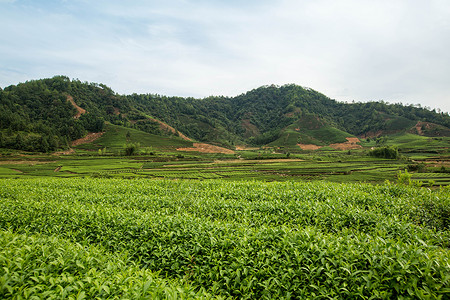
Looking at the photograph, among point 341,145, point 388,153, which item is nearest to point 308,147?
point 341,145

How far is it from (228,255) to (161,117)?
526 ft

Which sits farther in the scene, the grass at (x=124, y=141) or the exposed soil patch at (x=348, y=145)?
the exposed soil patch at (x=348, y=145)

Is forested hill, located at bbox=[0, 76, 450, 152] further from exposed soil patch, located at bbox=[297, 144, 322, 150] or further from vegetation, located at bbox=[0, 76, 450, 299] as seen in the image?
vegetation, located at bbox=[0, 76, 450, 299]

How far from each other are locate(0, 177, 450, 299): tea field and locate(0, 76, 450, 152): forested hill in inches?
3415

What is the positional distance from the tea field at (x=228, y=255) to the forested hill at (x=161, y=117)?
86.7 meters

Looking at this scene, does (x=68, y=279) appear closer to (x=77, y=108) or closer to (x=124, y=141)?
(x=124, y=141)

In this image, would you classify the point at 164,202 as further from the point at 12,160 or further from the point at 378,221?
the point at 12,160

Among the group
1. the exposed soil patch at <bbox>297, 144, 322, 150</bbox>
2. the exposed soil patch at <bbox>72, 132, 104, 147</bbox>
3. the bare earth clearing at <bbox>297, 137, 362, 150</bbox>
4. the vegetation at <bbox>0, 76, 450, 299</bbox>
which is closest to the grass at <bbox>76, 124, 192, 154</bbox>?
the exposed soil patch at <bbox>72, 132, 104, 147</bbox>

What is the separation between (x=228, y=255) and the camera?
4.60 metres

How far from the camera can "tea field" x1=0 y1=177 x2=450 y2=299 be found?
3.35m

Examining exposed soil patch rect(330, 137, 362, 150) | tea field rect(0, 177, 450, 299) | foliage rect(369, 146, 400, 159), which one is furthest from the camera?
exposed soil patch rect(330, 137, 362, 150)

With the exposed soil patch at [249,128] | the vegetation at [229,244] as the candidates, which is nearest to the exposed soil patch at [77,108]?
the exposed soil patch at [249,128]

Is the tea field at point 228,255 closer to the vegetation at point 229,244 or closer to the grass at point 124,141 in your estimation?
the vegetation at point 229,244

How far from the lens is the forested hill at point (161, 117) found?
89306 mm
